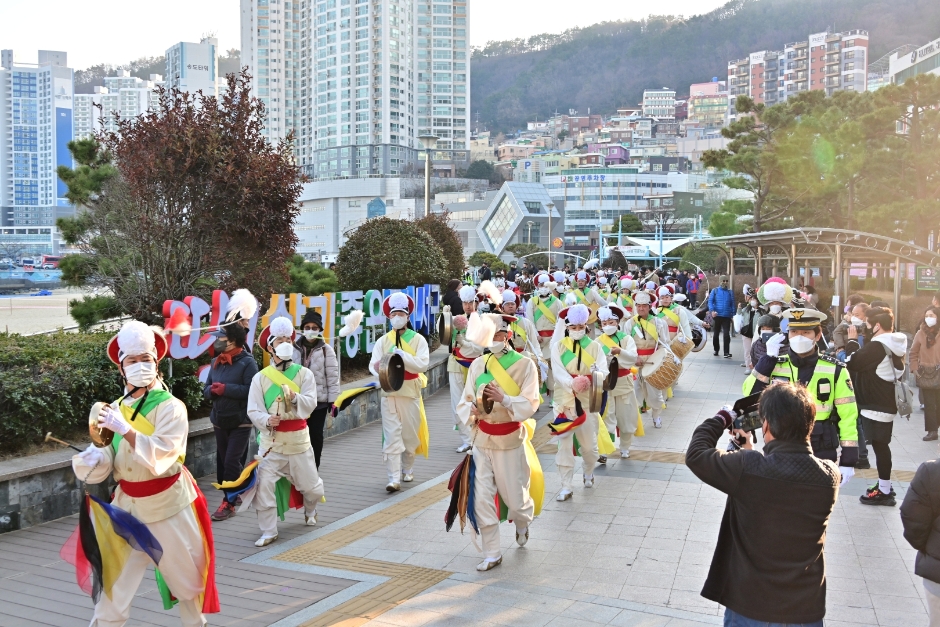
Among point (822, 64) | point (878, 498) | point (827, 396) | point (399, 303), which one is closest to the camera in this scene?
point (827, 396)

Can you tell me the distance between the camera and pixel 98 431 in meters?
4.72

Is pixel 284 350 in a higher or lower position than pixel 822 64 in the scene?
Result: lower

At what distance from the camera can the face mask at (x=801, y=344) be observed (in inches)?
259

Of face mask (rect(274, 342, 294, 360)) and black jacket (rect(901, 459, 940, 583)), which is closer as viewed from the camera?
black jacket (rect(901, 459, 940, 583))

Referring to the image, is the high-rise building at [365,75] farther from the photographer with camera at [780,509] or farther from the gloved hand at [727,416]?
the photographer with camera at [780,509]

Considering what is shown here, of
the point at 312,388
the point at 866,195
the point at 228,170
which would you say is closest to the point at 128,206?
the point at 228,170

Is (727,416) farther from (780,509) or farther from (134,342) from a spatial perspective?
(134,342)

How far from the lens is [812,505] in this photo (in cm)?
363

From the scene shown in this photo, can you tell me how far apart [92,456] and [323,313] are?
7.77m

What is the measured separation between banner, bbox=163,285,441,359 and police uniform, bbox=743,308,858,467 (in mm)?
4888

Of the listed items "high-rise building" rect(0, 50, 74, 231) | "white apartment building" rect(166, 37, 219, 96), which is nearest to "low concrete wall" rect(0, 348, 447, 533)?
"high-rise building" rect(0, 50, 74, 231)

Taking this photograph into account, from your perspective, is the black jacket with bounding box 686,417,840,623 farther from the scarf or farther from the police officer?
the scarf

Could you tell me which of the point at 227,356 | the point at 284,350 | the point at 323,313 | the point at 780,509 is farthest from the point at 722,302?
the point at 780,509

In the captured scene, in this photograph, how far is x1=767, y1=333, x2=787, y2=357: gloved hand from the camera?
694 cm
